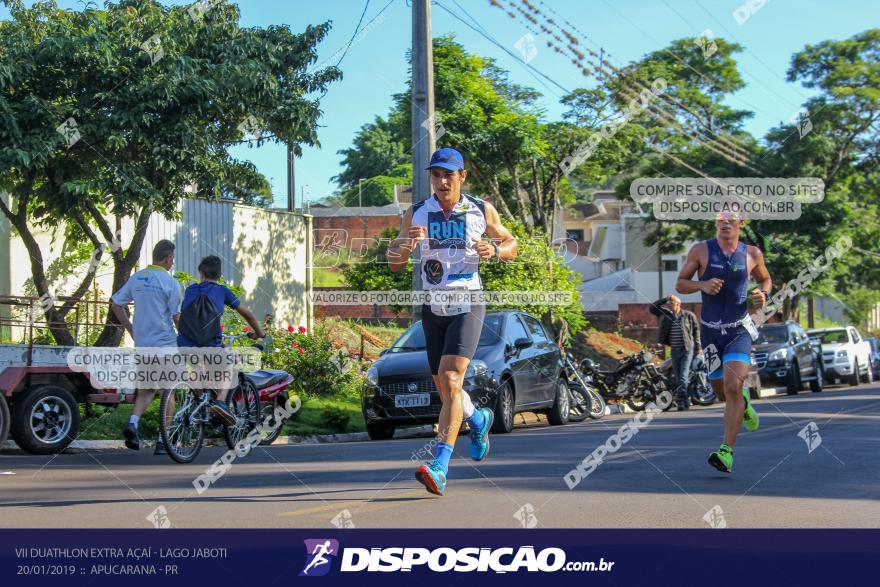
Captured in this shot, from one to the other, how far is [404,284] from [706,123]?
15.9m

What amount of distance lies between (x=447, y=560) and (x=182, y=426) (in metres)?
5.94

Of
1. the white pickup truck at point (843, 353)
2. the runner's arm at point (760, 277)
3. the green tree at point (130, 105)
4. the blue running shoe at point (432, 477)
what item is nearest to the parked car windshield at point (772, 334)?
the white pickup truck at point (843, 353)

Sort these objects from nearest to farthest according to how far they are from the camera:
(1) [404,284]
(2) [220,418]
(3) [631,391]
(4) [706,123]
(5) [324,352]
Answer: (2) [220,418], (5) [324,352], (3) [631,391], (1) [404,284], (4) [706,123]

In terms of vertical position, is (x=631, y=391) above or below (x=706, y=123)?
below

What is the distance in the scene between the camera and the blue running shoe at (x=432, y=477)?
7109 millimetres

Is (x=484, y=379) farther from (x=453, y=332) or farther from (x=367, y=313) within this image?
(x=367, y=313)

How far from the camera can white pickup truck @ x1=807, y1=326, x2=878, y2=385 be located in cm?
3206

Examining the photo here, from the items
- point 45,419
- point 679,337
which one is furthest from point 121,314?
point 679,337

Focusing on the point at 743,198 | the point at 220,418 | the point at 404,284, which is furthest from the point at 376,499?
the point at 743,198

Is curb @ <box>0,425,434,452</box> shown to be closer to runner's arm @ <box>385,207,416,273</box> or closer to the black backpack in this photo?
the black backpack

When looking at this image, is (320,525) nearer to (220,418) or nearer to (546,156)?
(220,418)

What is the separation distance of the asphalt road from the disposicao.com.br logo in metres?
1.02

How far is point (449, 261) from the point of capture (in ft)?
24.5

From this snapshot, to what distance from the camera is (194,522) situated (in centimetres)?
639
